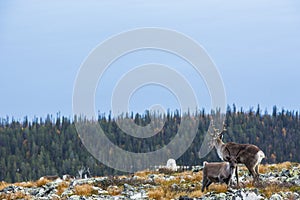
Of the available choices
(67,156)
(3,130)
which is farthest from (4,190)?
(3,130)

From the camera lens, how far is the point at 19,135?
146000 millimetres

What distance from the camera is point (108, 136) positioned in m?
154

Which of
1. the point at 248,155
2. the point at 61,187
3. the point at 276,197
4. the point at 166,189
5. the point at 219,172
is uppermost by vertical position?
the point at 248,155

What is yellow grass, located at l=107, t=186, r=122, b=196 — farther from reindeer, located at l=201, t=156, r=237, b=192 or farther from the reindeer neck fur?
the reindeer neck fur

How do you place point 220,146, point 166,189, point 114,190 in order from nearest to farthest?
point 166,189, point 114,190, point 220,146

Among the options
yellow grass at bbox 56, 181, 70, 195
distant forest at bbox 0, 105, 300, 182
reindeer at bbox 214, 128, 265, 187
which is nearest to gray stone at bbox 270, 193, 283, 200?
reindeer at bbox 214, 128, 265, 187

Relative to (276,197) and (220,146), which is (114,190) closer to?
(220,146)

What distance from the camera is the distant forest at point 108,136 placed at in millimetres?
133625

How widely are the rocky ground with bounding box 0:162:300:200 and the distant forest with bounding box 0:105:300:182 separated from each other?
340 ft

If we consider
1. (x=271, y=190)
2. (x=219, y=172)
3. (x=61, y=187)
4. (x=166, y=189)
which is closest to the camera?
(x=271, y=190)

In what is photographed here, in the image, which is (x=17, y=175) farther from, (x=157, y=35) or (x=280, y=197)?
(x=280, y=197)

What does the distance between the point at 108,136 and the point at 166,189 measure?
133546 mm

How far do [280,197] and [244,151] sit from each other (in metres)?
3.81

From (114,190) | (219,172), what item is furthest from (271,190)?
(114,190)
